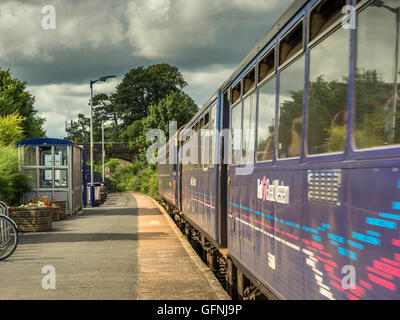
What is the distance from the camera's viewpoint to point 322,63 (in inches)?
141

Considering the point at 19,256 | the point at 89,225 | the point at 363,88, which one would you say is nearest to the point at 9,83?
the point at 89,225

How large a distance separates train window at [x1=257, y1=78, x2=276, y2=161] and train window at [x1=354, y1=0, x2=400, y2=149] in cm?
201

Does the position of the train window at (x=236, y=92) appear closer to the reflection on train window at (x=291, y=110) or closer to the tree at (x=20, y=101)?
the reflection on train window at (x=291, y=110)

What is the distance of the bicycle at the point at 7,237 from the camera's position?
396 inches

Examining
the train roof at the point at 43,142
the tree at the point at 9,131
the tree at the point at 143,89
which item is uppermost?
the tree at the point at 143,89

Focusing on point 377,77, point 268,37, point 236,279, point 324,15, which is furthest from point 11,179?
point 377,77

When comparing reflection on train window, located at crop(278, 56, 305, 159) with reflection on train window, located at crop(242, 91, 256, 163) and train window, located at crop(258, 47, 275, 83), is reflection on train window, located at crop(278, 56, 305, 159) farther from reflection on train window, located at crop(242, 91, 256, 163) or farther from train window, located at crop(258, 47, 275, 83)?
reflection on train window, located at crop(242, 91, 256, 163)

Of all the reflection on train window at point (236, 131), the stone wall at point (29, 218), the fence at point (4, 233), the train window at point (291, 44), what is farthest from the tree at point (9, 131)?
the train window at point (291, 44)

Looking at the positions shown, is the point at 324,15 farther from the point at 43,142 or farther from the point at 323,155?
the point at 43,142

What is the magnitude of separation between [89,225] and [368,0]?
15917mm

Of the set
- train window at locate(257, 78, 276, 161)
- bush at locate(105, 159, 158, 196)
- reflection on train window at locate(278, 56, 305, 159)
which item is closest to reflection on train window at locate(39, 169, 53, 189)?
train window at locate(257, 78, 276, 161)

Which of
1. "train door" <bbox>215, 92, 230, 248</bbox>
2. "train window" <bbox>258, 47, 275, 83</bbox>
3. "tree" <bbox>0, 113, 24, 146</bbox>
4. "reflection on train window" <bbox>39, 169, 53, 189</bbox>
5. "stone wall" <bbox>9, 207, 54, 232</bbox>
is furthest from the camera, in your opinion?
"tree" <bbox>0, 113, 24, 146</bbox>

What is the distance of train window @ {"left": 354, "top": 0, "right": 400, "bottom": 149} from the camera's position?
262 centimetres
